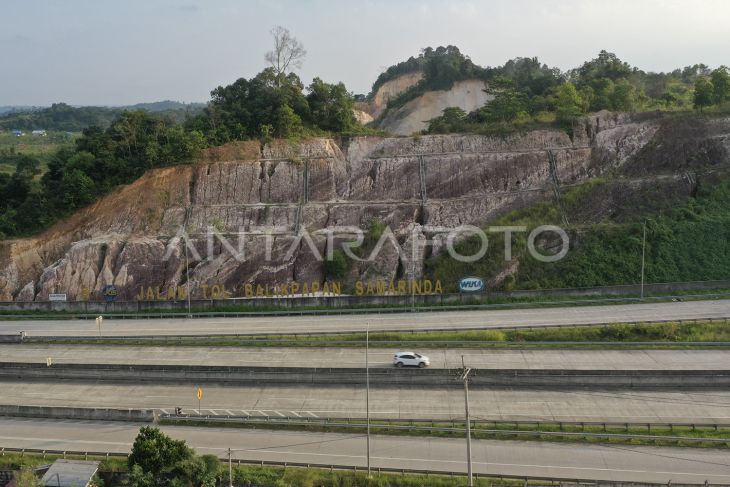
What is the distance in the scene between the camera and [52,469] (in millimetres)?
23797

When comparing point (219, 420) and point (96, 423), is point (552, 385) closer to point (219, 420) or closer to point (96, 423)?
point (219, 420)

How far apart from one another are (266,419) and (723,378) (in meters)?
22.3

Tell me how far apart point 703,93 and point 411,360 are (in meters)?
40.7

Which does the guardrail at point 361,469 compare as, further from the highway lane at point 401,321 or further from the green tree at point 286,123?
the green tree at point 286,123

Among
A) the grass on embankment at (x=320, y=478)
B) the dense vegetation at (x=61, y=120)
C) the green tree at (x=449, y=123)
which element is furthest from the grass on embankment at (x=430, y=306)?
the dense vegetation at (x=61, y=120)

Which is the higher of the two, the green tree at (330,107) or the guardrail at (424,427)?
the green tree at (330,107)

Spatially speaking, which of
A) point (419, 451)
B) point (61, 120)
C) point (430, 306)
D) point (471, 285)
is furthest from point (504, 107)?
point (61, 120)

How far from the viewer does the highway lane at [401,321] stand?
37.9 m

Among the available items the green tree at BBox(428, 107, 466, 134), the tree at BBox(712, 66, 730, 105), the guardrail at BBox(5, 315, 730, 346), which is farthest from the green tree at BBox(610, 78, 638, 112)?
the guardrail at BBox(5, 315, 730, 346)

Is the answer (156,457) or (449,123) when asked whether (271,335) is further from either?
(449,123)

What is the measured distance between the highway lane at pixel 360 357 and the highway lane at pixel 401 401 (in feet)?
6.65

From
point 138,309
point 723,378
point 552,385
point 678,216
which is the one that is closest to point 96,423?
point 138,309

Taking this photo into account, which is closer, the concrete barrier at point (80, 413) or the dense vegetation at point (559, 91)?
the concrete barrier at point (80, 413)

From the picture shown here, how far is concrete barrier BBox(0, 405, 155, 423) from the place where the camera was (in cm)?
2917
